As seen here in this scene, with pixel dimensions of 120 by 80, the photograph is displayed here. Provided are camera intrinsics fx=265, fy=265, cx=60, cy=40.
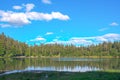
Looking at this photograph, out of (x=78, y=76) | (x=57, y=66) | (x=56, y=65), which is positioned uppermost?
(x=56, y=65)

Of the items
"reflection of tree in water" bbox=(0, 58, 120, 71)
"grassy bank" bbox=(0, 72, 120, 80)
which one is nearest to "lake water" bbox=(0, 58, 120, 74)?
"reflection of tree in water" bbox=(0, 58, 120, 71)

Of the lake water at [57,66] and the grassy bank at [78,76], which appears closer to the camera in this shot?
the grassy bank at [78,76]

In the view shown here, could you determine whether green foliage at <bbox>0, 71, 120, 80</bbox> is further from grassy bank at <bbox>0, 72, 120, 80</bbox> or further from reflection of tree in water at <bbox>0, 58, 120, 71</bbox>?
reflection of tree in water at <bbox>0, 58, 120, 71</bbox>

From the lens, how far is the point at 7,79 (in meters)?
42.7

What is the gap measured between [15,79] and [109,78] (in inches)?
614

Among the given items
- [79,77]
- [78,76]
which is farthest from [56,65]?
[79,77]

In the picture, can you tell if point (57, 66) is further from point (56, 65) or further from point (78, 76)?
point (78, 76)

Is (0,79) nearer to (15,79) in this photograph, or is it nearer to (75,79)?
(15,79)

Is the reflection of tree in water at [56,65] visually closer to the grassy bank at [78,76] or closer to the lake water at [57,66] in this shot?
the lake water at [57,66]

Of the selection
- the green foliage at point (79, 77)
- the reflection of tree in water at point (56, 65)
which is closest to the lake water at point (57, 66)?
the reflection of tree in water at point (56, 65)

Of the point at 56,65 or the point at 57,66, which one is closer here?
the point at 57,66

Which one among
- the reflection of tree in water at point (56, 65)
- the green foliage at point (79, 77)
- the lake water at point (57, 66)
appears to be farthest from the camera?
the reflection of tree in water at point (56, 65)

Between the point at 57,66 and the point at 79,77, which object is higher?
the point at 57,66

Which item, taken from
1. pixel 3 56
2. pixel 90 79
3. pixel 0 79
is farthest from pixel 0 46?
pixel 90 79
